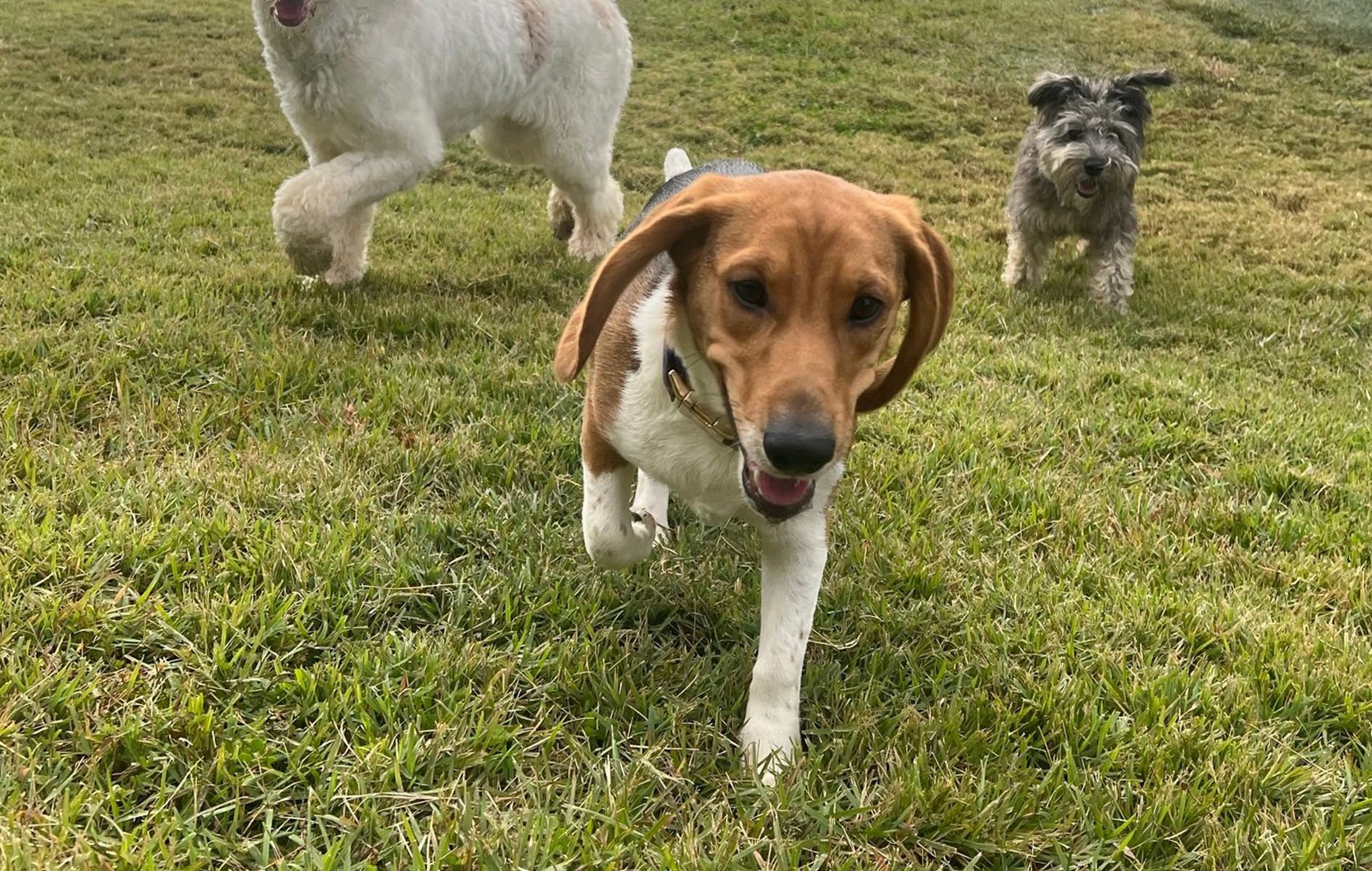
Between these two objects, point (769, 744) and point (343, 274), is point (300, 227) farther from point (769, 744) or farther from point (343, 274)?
point (769, 744)

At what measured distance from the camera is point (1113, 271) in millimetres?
6961

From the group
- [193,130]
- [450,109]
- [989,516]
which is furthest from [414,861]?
[193,130]

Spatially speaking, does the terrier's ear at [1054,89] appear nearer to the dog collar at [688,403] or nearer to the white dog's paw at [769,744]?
the dog collar at [688,403]

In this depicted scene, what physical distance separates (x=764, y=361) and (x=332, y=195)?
3.42 metres

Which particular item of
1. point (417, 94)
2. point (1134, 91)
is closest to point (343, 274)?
point (417, 94)

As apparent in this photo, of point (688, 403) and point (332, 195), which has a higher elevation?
point (688, 403)

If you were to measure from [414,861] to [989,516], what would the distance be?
2.48m

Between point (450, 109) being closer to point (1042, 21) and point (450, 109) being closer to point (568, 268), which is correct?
point (568, 268)

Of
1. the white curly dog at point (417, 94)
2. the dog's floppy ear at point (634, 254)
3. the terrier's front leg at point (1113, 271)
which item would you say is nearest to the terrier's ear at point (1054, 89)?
the terrier's front leg at point (1113, 271)

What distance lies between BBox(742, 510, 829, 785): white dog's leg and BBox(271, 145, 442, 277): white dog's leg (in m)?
3.34

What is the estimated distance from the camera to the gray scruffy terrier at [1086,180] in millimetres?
7055

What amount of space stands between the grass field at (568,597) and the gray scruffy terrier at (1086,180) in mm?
901

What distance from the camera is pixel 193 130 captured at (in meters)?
10.7

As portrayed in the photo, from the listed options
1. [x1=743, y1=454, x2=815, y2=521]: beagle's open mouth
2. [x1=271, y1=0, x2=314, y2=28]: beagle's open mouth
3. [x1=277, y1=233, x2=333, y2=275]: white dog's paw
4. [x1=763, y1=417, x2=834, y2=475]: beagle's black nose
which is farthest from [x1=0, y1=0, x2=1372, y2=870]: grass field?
[x1=271, y1=0, x2=314, y2=28]: beagle's open mouth
